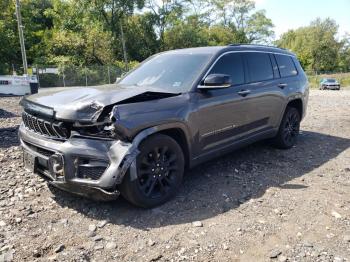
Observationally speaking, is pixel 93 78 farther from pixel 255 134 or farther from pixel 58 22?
pixel 255 134

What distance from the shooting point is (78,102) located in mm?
3688

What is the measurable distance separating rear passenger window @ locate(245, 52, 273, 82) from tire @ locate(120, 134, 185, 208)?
206 cm

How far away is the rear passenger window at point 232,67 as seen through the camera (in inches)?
190

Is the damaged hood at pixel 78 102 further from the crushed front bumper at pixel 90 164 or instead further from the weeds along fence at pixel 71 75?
the weeds along fence at pixel 71 75

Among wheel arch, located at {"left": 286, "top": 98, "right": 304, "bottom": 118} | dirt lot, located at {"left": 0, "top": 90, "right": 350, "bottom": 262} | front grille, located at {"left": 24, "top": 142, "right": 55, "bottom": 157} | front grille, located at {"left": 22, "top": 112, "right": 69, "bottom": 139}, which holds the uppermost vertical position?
front grille, located at {"left": 22, "top": 112, "right": 69, "bottom": 139}

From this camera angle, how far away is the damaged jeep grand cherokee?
3578 millimetres

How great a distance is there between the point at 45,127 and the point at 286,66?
4462 millimetres

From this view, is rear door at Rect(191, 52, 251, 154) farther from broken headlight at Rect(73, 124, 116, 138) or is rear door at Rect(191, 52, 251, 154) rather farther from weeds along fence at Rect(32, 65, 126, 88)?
weeds along fence at Rect(32, 65, 126, 88)

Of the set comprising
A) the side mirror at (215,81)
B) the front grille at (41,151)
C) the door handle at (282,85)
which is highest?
the side mirror at (215,81)

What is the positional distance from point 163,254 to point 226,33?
53.8 m

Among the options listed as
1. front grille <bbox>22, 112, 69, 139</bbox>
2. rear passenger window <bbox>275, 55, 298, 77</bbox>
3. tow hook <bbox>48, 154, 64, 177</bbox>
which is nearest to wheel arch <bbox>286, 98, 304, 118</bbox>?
rear passenger window <bbox>275, 55, 298, 77</bbox>

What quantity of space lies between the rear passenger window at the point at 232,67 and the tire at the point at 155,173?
1316 millimetres

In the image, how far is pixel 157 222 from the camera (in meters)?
3.73

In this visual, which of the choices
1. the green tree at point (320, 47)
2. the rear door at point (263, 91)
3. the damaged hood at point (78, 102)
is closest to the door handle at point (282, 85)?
the rear door at point (263, 91)
